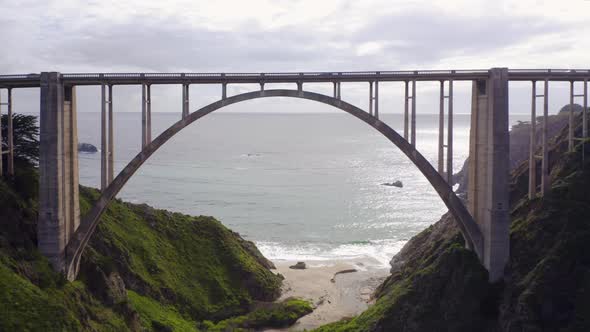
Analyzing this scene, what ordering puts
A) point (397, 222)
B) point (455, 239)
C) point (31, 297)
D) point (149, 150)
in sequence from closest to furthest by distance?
point (31, 297) < point (149, 150) < point (455, 239) < point (397, 222)

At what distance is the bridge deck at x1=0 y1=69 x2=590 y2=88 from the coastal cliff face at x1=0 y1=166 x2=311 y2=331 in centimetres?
605

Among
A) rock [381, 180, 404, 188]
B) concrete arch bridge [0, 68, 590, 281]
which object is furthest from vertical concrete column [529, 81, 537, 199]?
rock [381, 180, 404, 188]

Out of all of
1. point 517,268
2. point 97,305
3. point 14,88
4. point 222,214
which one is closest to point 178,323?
point 97,305

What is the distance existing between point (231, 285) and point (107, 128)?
15.3 meters

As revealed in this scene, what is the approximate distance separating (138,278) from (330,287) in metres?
15.9

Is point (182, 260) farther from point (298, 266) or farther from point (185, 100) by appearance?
point (185, 100)

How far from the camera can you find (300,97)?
2950 cm

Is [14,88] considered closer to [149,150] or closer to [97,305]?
[149,150]

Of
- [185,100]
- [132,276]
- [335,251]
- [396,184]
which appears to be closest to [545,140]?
[185,100]

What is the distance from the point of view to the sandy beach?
37.5 m

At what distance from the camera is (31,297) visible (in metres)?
22.7

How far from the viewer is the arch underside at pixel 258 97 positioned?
28.4 metres

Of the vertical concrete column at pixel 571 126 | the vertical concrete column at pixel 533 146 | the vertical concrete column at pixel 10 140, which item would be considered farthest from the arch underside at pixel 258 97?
the vertical concrete column at pixel 571 126

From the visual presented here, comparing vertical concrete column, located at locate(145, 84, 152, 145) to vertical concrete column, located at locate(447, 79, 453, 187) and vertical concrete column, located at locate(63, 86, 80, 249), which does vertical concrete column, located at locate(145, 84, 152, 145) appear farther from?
vertical concrete column, located at locate(447, 79, 453, 187)
